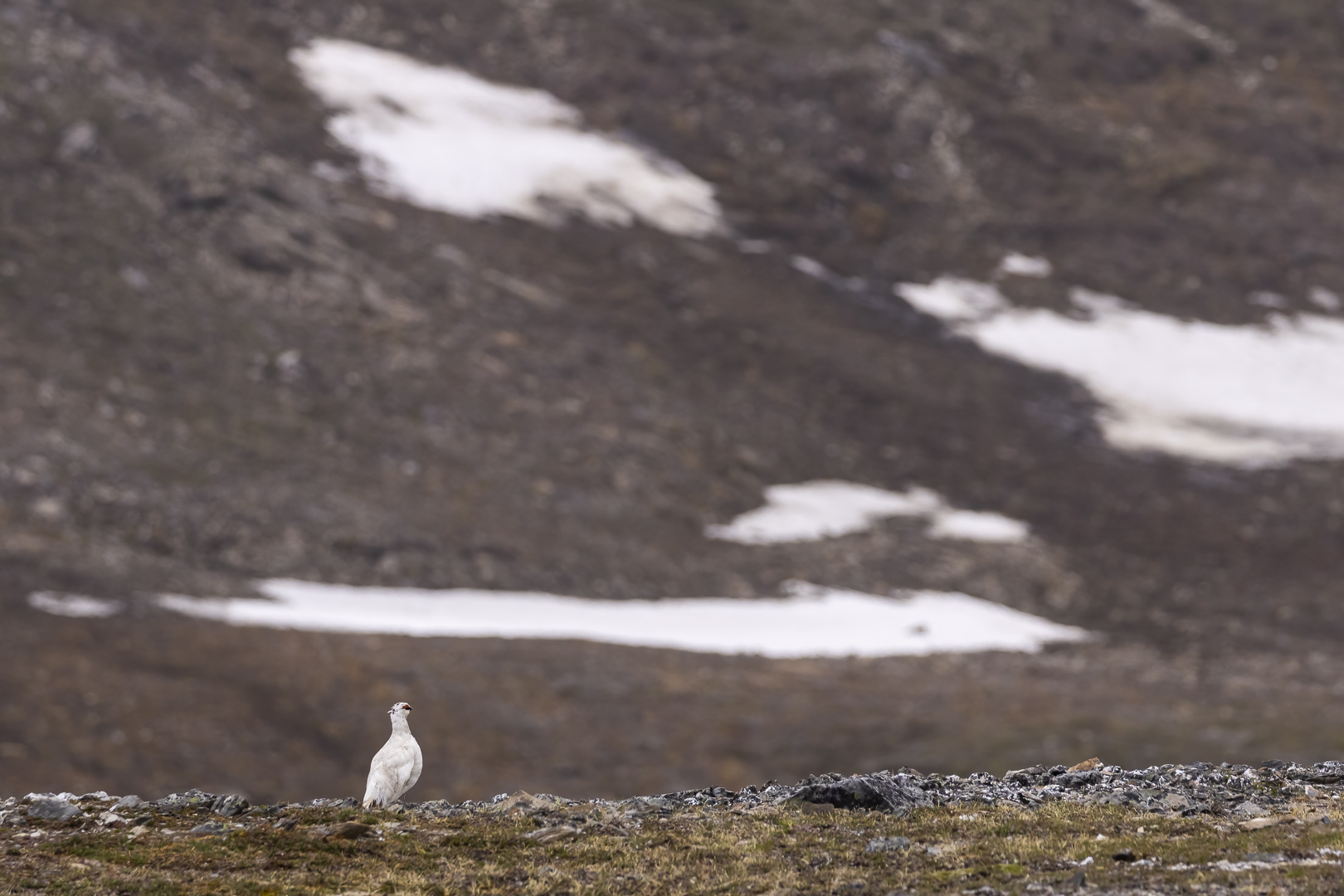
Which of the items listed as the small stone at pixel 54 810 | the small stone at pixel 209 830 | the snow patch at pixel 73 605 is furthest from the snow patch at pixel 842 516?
the small stone at pixel 209 830

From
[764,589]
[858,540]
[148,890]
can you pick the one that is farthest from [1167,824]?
[858,540]

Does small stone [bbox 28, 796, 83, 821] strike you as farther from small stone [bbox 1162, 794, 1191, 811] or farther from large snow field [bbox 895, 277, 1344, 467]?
large snow field [bbox 895, 277, 1344, 467]

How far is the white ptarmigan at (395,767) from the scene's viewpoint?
54.8ft

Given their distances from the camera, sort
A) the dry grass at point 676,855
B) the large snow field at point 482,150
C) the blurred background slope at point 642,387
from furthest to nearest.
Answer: the large snow field at point 482,150 → the blurred background slope at point 642,387 → the dry grass at point 676,855

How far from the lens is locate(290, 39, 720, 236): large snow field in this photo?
3472 inches

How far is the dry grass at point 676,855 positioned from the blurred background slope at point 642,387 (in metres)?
25.4

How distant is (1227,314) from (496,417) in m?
49.9

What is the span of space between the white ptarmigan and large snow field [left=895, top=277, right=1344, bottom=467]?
68.0m

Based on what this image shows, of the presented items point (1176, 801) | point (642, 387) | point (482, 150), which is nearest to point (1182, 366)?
point (642, 387)

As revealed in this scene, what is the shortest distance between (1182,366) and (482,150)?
47.6 metres

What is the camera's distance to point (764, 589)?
197 ft

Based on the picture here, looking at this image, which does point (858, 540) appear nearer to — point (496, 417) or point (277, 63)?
point (496, 417)

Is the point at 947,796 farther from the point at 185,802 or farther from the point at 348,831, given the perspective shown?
the point at 185,802

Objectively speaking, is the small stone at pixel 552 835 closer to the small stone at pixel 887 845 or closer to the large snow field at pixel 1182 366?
the small stone at pixel 887 845
